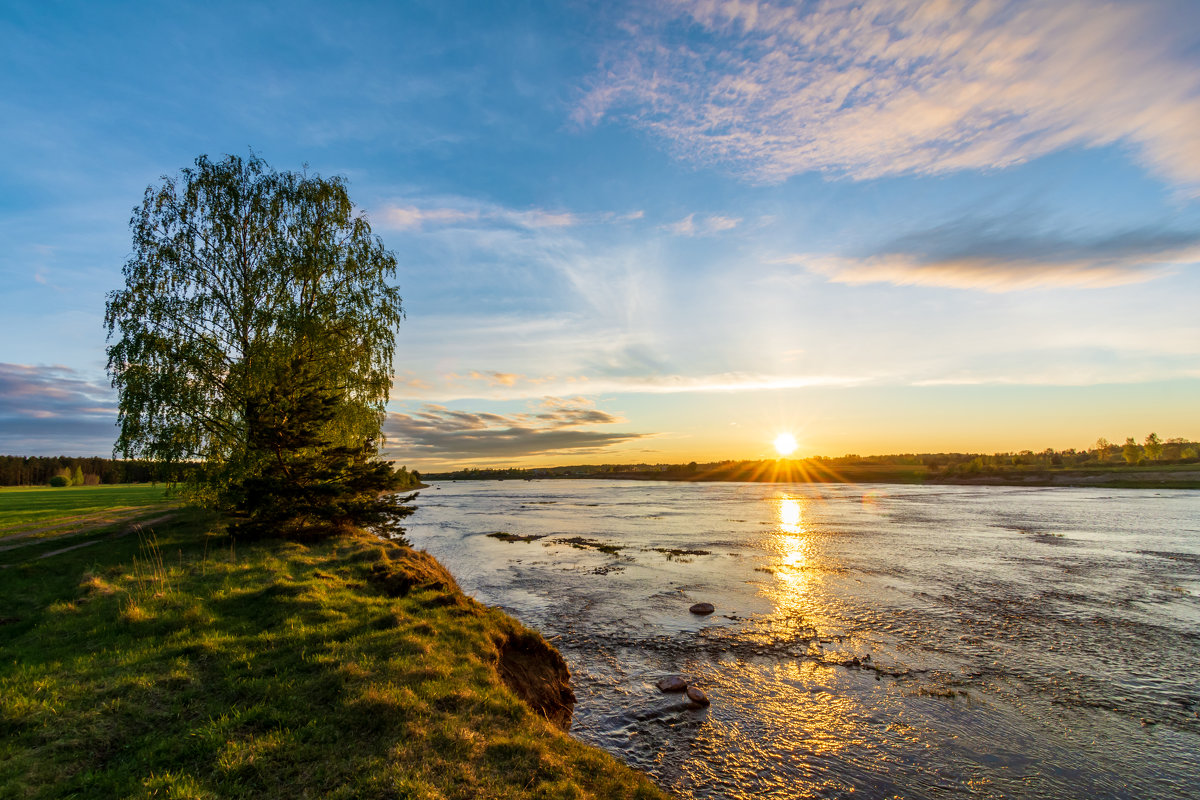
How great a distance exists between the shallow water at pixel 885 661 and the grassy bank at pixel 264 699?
11.3 feet

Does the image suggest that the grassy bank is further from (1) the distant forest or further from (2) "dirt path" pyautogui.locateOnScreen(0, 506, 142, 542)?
(1) the distant forest

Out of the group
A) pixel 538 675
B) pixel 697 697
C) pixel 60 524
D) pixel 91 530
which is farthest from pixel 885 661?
pixel 60 524

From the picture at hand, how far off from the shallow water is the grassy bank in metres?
3.44

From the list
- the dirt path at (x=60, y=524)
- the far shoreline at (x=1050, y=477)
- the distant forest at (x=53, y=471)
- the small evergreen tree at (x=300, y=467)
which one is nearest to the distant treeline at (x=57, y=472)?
the distant forest at (x=53, y=471)

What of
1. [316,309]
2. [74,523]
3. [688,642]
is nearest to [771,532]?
[688,642]

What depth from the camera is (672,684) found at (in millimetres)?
13141

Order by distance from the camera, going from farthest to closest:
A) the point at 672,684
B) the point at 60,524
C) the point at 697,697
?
the point at 60,524 → the point at 672,684 → the point at 697,697

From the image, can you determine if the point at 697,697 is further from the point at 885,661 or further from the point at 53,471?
the point at 53,471

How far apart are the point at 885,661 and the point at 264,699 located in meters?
15.9

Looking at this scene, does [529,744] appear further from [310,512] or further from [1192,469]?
[1192,469]

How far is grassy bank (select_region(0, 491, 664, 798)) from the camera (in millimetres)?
6359

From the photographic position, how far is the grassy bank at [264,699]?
6359 millimetres

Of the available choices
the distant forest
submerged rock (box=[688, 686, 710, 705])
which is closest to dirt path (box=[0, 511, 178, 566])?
submerged rock (box=[688, 686, 710, 705])

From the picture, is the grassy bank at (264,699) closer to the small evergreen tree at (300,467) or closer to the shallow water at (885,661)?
the shallow water at (885,661)
